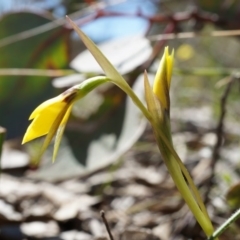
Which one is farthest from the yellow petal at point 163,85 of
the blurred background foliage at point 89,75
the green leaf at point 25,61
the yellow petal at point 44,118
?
the green leaf at point 25,61

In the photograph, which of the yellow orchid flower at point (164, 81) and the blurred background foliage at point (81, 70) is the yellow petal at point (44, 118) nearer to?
the yellow orchid flower at point (164, 81)

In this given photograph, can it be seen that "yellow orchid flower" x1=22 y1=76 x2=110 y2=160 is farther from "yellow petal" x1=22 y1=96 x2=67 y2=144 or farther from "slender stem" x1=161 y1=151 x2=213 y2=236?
"slender stem" x1=161 y1=151 x2=213 y2=236

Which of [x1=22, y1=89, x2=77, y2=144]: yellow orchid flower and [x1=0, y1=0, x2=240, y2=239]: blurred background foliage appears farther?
[x1=0, y1=0, x2=240, y2=239]: blurred background foliage

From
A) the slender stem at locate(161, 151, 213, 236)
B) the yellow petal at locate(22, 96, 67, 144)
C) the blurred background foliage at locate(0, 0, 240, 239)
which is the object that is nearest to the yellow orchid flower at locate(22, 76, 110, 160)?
the yellow petal at locate(22, 96, 67, 144)

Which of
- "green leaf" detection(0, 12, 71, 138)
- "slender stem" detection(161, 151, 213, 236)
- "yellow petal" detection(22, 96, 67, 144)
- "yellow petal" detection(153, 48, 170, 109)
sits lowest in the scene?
"slender stem" detection(161, 151, 213, 236)

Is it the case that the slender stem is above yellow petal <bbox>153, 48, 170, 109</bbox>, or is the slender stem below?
below

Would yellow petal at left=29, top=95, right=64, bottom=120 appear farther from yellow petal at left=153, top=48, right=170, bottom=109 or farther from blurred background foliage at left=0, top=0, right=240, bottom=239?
blurred background foliage at left=0, top=0, right=240, bottom=239

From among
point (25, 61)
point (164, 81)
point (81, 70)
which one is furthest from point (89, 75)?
point (164, 81)

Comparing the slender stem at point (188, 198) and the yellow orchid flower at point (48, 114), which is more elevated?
the yellow orchid flower at point (48, 114)

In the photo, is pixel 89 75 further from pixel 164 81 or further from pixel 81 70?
pixel 164 81

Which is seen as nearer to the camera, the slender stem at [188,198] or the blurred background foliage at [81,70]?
the slender stem at [188,198]

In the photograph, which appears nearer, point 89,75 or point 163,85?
point 163,85

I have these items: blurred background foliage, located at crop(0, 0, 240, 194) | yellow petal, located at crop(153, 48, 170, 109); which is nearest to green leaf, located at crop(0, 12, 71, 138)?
blurred background foliage, located at crop(0, 0, 240, 194)
